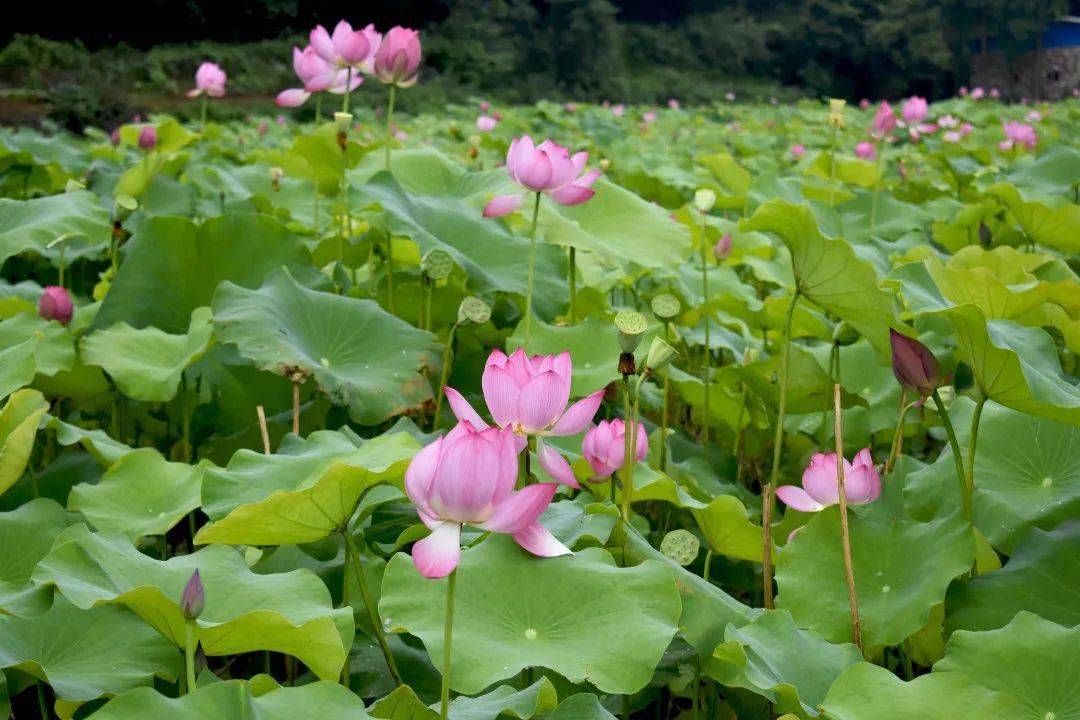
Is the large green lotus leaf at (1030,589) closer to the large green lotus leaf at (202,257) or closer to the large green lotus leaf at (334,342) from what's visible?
the large green lotus leaf at (334,342)

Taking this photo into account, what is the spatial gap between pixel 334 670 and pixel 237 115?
9403 millimetres

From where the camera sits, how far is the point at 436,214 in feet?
4.83

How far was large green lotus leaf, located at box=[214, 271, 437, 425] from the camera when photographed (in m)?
1.12

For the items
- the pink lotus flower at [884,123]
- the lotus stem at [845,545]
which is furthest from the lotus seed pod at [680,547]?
the pink lotus flower at [884,123]

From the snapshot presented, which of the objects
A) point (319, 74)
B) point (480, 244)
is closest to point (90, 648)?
point (480, 244)

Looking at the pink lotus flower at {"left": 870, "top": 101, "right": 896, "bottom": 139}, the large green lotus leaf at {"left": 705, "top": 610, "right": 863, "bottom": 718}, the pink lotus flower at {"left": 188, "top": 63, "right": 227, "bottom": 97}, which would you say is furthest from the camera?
the pink lotus flower at {"left": 188, "top": 63, "right": 227, "bottom": 97}

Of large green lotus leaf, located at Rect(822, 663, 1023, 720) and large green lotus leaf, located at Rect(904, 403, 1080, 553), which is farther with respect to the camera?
large green lotus leaf, located at Rect(904, 403, 1080, 553)

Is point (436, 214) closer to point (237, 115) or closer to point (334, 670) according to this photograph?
point (334, 670)

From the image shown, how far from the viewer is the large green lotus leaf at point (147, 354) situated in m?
1.15

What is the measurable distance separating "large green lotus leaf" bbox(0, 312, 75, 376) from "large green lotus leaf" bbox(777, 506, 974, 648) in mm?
788

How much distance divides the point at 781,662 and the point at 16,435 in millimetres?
571

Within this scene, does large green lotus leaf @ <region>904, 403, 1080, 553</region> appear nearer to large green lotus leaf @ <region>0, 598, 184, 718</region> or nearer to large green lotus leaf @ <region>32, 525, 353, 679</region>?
large green lotus leaf @ <region>32, 525, 353, 679</region>

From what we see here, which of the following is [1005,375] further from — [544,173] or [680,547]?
[544,173]

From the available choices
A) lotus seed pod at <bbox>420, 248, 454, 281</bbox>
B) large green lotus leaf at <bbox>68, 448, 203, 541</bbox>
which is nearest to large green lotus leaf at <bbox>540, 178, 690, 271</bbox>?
lotus seed pod at <bbox>420, 248, 454, 281</bbox>
